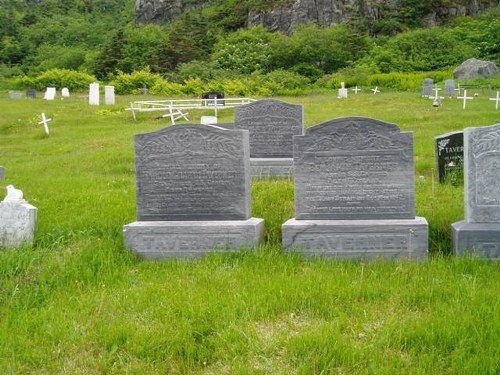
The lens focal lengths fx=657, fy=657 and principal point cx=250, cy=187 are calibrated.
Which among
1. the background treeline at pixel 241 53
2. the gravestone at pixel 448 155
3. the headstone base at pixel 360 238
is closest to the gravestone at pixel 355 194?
the headstone base at pixel 360 238

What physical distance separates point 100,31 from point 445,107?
227 feet

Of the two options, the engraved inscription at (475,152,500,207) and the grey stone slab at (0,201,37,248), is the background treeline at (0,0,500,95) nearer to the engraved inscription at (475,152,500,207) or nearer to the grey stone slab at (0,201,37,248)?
the grey stone slab at (0,201,37,248)

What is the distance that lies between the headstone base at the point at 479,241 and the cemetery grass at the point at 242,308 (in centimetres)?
21

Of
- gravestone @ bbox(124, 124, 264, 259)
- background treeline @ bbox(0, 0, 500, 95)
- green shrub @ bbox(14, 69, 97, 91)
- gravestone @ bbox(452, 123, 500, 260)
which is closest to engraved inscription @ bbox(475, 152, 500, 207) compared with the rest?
gravestone @ bbox(452, 123, 500, 260)

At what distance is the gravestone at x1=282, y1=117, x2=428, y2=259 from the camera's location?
6.54 m

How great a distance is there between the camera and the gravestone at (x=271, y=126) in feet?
Answer: 37.4

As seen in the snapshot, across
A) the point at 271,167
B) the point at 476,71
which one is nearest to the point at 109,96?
the point at 271,167

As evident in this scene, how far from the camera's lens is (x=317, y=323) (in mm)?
4688

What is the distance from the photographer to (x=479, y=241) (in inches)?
252

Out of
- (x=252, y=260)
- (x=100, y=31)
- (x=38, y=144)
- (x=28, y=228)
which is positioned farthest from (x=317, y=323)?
(x=100, y=31)

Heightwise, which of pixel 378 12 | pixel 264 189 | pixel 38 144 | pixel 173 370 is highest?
pixel 378 12

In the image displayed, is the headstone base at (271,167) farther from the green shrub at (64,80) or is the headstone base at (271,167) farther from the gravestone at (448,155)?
the green shrub at (64,80)

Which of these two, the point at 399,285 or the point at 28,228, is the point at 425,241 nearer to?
the point at 399,285

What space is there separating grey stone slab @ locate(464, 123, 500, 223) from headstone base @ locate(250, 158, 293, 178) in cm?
470
